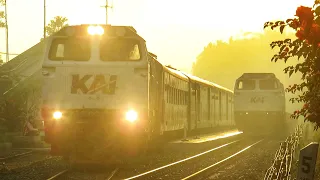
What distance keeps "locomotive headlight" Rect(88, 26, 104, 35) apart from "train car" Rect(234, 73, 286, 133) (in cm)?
1832

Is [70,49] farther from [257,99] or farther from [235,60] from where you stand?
[235,60]

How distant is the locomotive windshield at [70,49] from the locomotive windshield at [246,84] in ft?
61.8

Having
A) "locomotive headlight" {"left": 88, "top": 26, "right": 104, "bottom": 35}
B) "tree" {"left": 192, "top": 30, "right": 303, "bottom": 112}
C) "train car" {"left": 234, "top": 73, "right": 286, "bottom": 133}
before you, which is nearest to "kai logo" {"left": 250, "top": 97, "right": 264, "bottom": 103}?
"train car" {"left": 234, "top": 73, "right": 286, "bottom": 133}

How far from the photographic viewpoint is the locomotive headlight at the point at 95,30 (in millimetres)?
14961

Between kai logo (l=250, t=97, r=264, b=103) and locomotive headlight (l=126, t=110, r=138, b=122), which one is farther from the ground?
kai logo (l=250, t=97, r=264, b=103)

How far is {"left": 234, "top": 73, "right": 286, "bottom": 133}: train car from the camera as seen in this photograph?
1257 inches

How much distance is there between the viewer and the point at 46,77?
14.6m

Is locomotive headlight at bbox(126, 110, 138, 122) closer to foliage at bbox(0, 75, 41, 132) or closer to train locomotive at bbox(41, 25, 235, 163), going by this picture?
train locomotive at bbox(41, 25, 235, 163)

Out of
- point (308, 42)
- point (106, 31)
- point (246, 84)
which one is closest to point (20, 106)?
point (246, 84)

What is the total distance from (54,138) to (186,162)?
4.71 metres

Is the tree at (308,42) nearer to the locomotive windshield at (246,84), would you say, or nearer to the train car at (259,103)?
the train car at (259,103)

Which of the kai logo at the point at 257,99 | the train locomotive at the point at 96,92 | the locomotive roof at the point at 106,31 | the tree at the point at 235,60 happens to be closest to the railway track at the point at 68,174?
the train locomotive at the point at 96,92

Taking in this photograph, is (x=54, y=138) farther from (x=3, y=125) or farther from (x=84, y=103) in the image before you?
(x=3, y=125)

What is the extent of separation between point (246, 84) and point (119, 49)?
1885 centimetres
